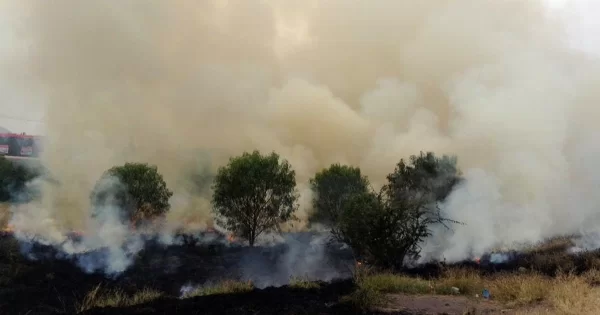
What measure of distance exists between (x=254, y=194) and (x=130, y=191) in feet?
26.5

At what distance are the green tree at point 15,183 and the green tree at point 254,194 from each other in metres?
12.4

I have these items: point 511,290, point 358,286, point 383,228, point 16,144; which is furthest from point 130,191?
point 16,144

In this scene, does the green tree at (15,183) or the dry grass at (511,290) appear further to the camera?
the green tree at (15,183)

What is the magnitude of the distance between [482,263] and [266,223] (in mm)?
17504

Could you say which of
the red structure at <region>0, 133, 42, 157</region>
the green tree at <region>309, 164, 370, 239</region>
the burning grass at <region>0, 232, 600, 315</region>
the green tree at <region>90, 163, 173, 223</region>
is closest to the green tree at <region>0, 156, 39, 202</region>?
the green tree at <region>90, 163, 173, 223</region>

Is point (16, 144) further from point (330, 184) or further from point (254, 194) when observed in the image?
point (330, 184)

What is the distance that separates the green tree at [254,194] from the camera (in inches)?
1276

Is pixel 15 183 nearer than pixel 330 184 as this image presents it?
Yes

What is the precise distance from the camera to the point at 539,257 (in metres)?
18.0

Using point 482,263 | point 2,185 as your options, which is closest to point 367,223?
point 482,263

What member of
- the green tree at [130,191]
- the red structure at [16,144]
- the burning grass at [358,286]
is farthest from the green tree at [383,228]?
the red structure at [16,144]

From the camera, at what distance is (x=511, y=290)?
12.2 meters

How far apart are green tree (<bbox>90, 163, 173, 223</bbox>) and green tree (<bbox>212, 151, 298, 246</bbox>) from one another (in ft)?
14.6

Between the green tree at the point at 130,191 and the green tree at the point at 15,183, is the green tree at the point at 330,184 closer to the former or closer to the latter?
the green tree at the point at 130,191
